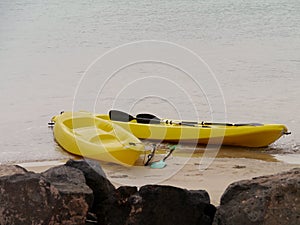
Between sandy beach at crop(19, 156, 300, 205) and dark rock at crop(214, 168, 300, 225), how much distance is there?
2734 millimetres

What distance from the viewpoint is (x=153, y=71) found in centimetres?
1777

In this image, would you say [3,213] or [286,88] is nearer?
[3,213]

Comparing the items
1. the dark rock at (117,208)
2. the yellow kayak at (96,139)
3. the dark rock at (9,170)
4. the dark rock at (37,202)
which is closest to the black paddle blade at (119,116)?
the yellow kayak at (96,139)

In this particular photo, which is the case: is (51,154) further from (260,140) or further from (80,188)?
(80,188)

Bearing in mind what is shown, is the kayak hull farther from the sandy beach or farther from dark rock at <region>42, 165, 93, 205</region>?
dark rock at <region>42, 165, 93, 205</region>

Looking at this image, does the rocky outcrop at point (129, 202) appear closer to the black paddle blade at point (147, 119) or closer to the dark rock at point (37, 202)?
the dark rock at point (37, 202)

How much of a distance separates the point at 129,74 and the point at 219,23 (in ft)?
43.9

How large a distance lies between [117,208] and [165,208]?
37 centimetres

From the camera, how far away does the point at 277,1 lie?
37.8 m

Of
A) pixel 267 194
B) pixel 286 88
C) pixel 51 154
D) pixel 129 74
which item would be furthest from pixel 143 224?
pixel 129 74

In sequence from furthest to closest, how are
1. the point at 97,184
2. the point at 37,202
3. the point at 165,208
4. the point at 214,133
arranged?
the point at 214,133
the point at 97,184
the point at 165,208
the point at 37,202

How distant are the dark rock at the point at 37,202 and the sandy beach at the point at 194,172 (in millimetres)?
2974

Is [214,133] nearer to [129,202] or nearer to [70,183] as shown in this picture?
[129,202]

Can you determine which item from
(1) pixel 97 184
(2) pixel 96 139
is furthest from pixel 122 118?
(1) pixel 97 184
